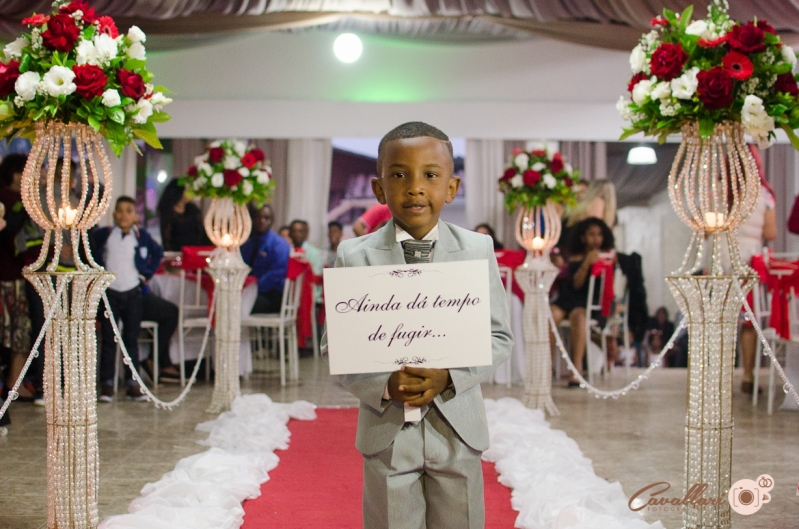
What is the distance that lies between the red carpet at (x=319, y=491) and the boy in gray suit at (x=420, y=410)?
4.76 feet

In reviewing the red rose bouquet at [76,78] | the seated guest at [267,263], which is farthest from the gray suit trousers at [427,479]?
the seated guest at [267,263]

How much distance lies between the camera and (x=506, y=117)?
30.3ft

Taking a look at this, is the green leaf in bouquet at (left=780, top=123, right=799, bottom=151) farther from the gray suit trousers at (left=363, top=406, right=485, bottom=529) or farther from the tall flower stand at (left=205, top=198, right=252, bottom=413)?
the tall flower stand at (left=205, top=198, right=252, bottom=413)

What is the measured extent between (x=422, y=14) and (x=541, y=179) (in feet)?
7.42

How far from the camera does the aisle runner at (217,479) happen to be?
3109 mm

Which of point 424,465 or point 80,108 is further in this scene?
point 80,108

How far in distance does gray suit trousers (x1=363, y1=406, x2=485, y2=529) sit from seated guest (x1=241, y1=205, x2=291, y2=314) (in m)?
6.15

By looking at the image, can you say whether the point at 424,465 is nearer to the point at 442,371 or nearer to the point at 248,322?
the point at 442,371

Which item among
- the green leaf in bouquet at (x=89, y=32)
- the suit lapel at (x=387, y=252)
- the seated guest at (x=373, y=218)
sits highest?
the green leaf in bouquet at (x=89, y=32)

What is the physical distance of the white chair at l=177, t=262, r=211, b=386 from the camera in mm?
7020

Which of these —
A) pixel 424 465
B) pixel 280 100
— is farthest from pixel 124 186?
pixel 424 465

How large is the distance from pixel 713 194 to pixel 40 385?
5142 millimetres

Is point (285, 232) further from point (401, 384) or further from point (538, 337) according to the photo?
point (401, 384)

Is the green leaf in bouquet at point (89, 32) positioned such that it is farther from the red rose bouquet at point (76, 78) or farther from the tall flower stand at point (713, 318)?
the tall flower stand at point (713, 318)
